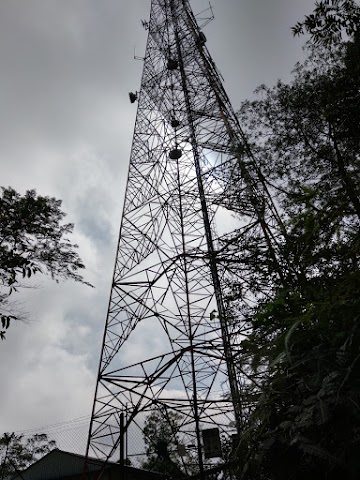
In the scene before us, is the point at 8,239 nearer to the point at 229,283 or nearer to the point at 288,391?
the point at 229,283

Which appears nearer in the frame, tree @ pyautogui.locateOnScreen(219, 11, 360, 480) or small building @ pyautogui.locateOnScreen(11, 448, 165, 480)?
tree @ pyautogui.locateOnScreen(219, 11, 360, 480)

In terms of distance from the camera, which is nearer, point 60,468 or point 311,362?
point 311,362

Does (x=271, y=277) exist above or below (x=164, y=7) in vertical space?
below

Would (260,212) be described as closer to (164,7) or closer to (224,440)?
(224,440)

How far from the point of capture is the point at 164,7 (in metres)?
13.6

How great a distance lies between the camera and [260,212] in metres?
7.24

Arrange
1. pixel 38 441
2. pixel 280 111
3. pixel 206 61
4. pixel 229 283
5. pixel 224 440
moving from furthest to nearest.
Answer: pixel 38 441
pixel 206 61
pixel 280 111
pixel 229 283
pixel 224 440

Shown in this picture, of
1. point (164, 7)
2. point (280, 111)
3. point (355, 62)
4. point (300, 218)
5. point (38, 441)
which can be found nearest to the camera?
point (300, 218)

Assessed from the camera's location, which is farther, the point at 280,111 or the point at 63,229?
the point at 280,111

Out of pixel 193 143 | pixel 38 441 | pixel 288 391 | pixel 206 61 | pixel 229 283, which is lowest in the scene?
pixel 288 391

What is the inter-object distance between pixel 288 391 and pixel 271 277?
213 inches

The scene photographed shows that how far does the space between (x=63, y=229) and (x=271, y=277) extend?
4.10 metres

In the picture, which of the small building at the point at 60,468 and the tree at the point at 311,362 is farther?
the small building at the point at 60,468

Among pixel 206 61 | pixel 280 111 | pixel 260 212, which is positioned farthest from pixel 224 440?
pixel 206 61
